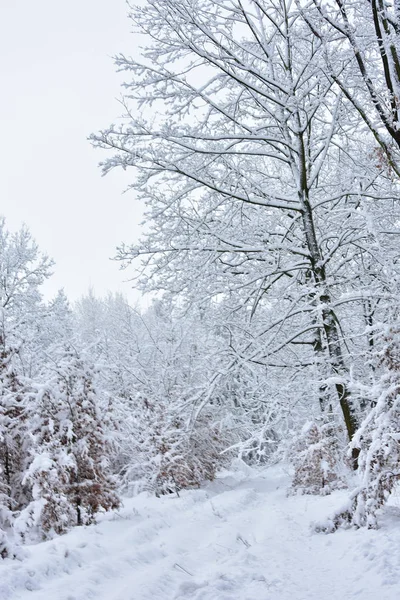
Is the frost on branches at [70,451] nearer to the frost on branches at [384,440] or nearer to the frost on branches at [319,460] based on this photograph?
the frost on branches at [319,460]

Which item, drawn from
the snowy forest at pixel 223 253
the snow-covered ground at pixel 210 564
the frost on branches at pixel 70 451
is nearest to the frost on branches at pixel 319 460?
the snowy forest at pixel 223 253

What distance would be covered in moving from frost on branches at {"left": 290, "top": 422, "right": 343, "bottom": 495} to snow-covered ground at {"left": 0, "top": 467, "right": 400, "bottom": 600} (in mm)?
1926

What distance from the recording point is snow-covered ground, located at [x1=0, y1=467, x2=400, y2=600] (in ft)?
14.3

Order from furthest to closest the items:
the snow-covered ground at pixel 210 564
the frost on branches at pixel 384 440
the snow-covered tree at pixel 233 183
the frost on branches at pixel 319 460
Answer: the frost on branches at pixel 319 460
the snow-covered tree at pixel 233 183
the frost on branches at pixel 384 440
the snow-covered ground at pixel 210 564

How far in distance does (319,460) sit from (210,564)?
5330 mm

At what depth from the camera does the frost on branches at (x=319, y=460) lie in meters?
10.0

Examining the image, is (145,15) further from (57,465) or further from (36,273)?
(36,273)

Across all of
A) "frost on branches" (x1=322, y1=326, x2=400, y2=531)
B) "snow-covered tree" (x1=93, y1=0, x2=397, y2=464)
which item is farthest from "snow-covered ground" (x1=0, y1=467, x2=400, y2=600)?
"snow-covered tree" (x1=93, y1=0, x2=397, y2=464)

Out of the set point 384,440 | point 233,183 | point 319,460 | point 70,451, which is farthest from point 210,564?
point 233,183

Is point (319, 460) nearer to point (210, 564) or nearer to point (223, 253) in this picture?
point (223, 253)

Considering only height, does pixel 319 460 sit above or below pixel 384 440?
below

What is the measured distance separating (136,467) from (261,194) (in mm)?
9445

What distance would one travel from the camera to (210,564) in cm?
557

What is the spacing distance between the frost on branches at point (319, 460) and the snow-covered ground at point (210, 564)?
193cm
